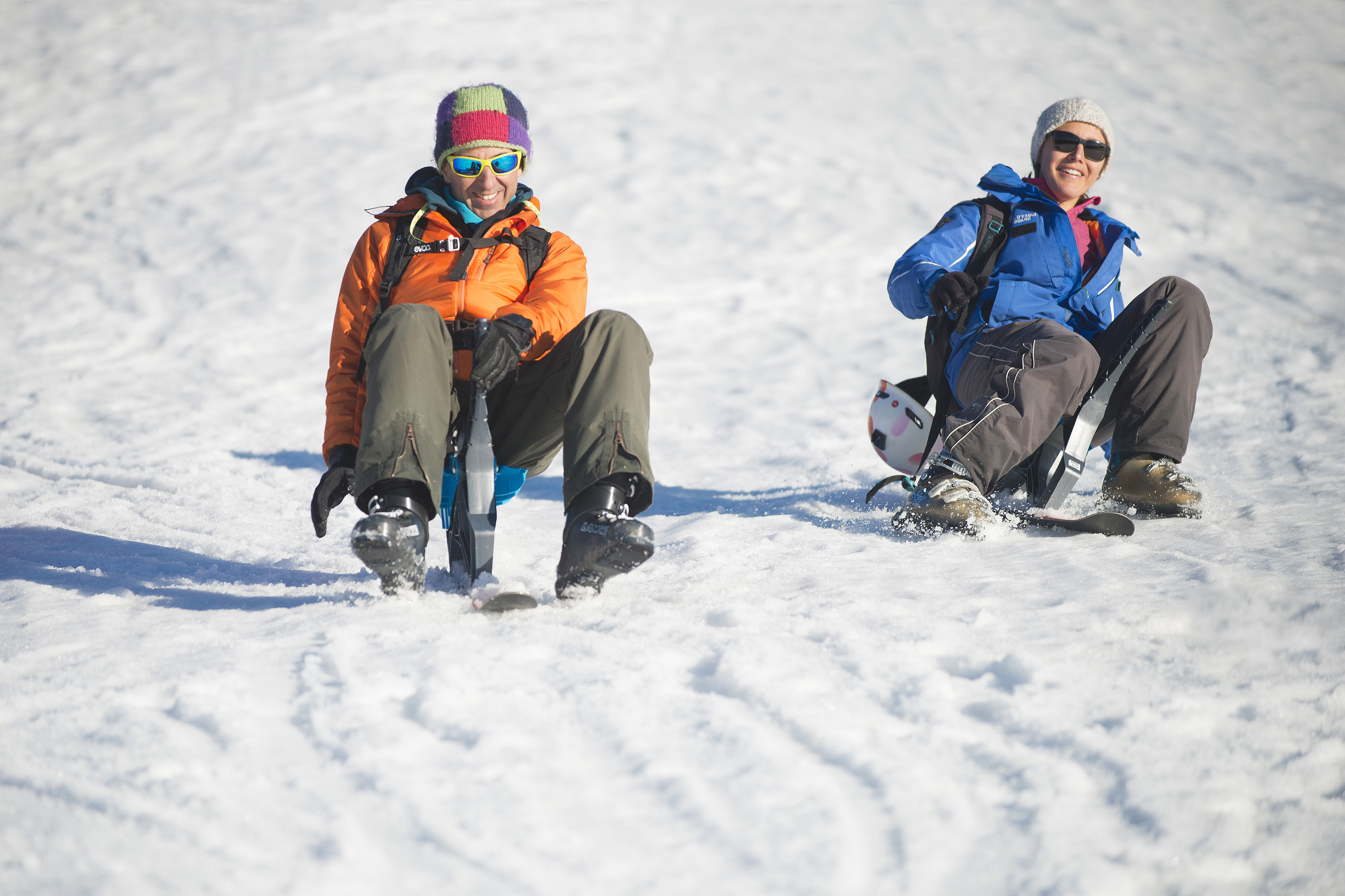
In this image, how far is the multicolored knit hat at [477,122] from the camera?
2.96m

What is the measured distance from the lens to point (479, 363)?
99.7 inches

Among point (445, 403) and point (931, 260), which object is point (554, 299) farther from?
point (931, 260)

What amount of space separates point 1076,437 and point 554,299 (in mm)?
1907

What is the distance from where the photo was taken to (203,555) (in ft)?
11.1

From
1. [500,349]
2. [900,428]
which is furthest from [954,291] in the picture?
[500,349]

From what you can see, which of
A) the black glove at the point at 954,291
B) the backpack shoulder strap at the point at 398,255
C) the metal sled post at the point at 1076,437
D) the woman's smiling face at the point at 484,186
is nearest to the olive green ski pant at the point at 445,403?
the backpack shoulder strap at the point at 398,255

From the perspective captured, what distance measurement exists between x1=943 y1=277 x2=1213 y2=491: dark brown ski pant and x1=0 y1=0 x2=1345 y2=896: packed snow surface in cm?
31

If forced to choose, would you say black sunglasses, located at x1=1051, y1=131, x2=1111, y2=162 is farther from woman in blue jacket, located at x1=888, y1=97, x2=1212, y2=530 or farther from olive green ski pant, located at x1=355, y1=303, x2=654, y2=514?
olive green ski pant, located at x1=355, y1=303, x2=654, y2=514

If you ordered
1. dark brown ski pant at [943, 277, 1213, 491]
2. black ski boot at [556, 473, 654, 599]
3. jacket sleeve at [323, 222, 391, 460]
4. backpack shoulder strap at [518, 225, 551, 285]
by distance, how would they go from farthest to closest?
dark brown ski pant at [943, 277, 1213, 491]
backpack shoulder strap at [518, 225, 551, 285]
jacket sleeve at [323, 222, 391, 460]
black ski boot at [556, 473, 654, 599]

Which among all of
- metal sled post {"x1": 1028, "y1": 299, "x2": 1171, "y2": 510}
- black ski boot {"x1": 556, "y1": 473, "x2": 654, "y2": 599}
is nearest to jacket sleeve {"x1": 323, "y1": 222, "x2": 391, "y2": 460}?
black ski boot {"x1": 556, "y1": 473, "x2": 654, "y2": 599}

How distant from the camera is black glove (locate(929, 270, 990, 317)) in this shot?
309cm

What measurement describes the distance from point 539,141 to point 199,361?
4924 millimetres

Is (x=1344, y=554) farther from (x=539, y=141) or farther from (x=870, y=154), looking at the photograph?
(x=539, y=141)

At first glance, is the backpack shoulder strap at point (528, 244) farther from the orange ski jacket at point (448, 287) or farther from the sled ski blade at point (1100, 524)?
the sled ski blade at point (1100, 524)
